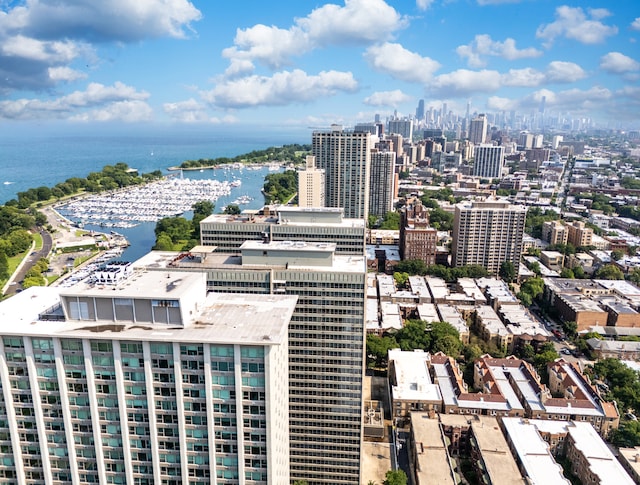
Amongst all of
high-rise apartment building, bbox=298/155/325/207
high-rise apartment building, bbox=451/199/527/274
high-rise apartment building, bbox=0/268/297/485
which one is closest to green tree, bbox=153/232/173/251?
high-rise apartment building, bbox=298/155/325/207

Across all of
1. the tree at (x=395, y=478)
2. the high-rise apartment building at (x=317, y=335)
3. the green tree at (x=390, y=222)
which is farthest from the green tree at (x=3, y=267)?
the green tree at (x=390, y=222)

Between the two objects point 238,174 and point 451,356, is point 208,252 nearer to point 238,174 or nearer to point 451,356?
point 451,356

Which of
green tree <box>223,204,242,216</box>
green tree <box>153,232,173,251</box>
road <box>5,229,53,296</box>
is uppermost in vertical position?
green tree <box>223,204,242,216</box>

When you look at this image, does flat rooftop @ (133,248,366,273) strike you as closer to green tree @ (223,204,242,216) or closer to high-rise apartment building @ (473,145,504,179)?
green tree @ (223,204,242,216)

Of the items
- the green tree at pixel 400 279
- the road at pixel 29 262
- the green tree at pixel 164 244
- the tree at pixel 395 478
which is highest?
the green tree at pixel 164 244

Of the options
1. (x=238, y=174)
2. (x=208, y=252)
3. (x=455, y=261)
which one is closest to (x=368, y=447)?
(x=208, y=252)

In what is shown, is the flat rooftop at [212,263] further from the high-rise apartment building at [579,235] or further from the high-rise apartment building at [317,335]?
the high-rise apartment building at [579,235]
